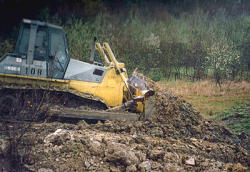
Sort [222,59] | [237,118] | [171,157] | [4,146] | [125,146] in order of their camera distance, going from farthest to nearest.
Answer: [222,59] < [237,118] < [125,146] < [171,157] < [4,146]

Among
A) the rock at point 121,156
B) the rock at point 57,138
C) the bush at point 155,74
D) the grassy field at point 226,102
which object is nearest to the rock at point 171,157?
the rock at point 121,156

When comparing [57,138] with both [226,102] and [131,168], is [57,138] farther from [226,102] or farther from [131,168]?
[226,102]

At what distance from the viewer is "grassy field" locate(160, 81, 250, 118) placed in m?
6.12

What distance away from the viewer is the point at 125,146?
3824 millimetres

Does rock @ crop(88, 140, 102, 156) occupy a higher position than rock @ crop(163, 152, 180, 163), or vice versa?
rock @ crop(88, 140, 102, 156)

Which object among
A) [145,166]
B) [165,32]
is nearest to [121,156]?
[145,166]

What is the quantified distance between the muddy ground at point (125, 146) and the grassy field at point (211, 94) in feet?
2.92

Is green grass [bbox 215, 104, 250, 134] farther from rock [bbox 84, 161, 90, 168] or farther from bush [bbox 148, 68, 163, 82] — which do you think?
rock [bbox 84, 161, 90, 168]

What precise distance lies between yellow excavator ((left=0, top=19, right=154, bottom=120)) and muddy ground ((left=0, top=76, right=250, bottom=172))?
0.88 feet

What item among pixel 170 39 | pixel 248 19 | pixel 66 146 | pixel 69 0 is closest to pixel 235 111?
pixel 248 19

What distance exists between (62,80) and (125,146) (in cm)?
200

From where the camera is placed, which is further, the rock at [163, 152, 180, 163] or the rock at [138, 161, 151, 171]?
the rock at [163, 152, 180, 163]

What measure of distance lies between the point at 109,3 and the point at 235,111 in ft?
16.9

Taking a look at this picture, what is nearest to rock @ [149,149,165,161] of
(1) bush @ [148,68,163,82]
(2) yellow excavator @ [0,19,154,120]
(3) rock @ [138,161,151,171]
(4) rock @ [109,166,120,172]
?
(3) rock @ [138,161,151,171]
